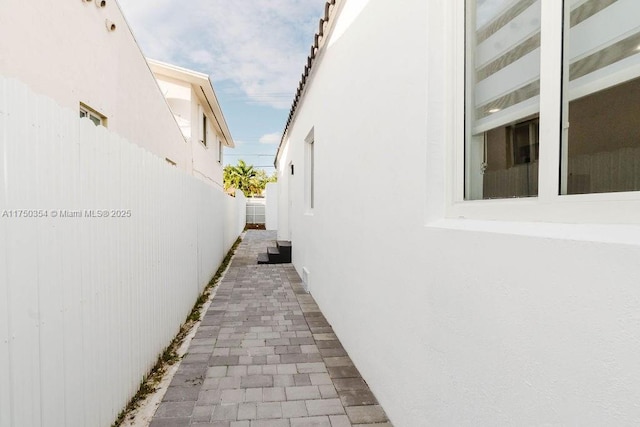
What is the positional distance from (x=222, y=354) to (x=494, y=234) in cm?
323

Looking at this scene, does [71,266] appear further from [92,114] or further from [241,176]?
[241,176]

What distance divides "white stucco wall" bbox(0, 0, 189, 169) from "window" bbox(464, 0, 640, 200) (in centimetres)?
414

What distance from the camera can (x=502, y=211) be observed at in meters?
1.57

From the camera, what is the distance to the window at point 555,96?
3.77ft

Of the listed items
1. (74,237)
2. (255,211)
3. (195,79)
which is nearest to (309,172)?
(74,237)

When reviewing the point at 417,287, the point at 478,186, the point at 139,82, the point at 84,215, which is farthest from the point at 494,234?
the point at 139,82

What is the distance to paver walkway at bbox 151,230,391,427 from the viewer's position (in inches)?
101

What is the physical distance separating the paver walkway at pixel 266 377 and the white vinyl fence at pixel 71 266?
0.49 m

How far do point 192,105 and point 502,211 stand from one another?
40.2 feet

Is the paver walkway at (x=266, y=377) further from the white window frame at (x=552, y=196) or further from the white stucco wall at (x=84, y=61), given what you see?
the white stucco wall at (x=84, y=61)

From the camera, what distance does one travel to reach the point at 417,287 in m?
2.09

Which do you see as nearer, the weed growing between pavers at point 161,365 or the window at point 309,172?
the weed growing between pavers at point 161,365

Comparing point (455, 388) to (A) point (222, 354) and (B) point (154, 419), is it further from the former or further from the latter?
(A) point (222, 354)

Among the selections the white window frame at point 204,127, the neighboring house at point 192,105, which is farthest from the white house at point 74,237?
the white window frame at point 204,127
